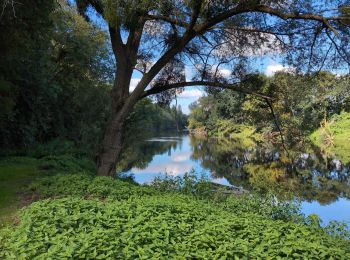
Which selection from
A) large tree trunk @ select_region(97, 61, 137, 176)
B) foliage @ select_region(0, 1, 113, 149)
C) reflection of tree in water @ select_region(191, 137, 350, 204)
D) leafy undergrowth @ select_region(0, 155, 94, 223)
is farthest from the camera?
reflection of tree in water @ select_region(191, 137, 350, 204)

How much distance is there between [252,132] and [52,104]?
148ft

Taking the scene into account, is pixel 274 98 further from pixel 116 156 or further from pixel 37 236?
pixel 37 236

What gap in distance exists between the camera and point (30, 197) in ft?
26.4

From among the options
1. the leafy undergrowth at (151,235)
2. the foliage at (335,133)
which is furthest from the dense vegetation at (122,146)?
the foliage at (335,133)

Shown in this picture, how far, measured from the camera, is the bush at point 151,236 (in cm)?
385

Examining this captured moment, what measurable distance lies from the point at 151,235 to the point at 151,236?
2 cm

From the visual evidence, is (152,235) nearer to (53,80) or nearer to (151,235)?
(151,235)

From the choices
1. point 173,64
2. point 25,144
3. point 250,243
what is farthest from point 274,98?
point 25,144

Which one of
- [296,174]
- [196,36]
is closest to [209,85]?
[196,36]

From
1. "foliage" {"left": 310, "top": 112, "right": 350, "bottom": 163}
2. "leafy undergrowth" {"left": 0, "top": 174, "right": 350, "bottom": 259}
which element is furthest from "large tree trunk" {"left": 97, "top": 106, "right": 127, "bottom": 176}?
"foliage" {"left": 310, "top": 112, "right": 350, "bottom": 163}

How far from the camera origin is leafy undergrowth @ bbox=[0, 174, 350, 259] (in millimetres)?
3861

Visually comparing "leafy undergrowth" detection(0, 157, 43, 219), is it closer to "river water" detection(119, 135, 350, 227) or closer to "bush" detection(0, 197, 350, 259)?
"bush" detection(0, 197, 350, 259)

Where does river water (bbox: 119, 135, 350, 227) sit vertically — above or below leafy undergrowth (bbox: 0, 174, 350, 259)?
below

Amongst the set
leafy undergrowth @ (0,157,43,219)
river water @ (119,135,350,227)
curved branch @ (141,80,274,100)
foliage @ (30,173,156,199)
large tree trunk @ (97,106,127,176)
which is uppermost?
curved branch @ (141,80,274,100)
